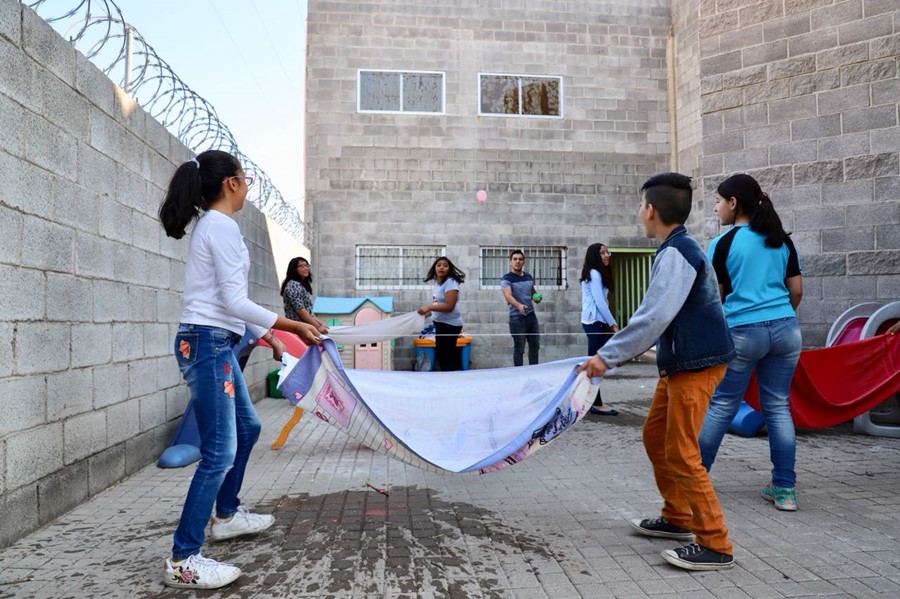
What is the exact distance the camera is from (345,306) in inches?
418

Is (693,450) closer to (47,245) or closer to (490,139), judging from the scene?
(47,245)

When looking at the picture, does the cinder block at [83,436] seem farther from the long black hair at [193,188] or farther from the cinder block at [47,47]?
the cinder block at [47,47]

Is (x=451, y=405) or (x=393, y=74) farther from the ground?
(x=393, y=74)

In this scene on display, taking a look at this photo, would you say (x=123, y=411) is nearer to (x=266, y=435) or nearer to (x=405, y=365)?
(x=266, y=435)

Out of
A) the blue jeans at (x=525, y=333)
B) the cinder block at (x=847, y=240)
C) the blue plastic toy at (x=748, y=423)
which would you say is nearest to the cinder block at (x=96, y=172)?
the blue jeans at (x=525, y=333)

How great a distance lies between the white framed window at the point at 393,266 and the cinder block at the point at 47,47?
8789 mm

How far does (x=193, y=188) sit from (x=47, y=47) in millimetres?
1642

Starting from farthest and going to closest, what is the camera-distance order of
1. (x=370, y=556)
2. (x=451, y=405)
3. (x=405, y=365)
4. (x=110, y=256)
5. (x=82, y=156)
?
(x=405, y=365) → (x=110, y=256) → (x=82, y=156) → (x=451, y=405) → (x=370, y=556)

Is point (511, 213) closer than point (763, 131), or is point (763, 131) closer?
point (763, 131)

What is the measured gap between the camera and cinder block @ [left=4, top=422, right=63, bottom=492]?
3.28 m

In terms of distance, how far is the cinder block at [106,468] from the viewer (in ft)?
13.6

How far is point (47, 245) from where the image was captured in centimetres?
369

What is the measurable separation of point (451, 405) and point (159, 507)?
188 cm

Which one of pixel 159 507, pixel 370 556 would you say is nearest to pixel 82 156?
pixel 159 507
